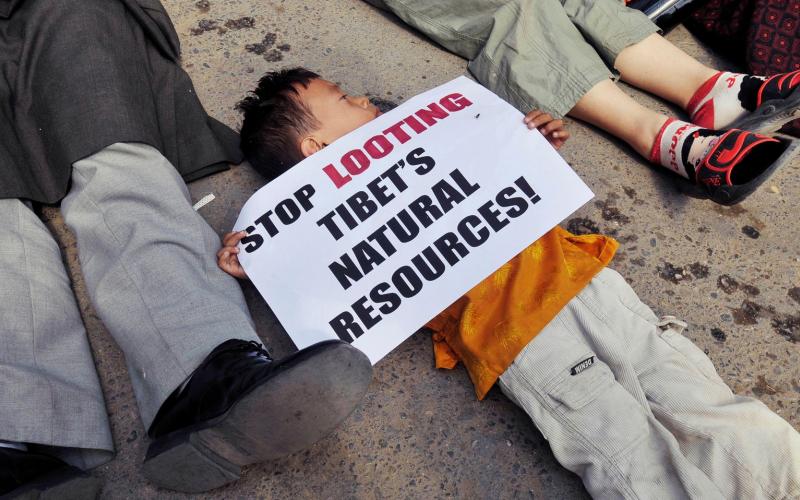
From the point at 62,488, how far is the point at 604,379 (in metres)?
0.84

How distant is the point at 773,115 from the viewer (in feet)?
4.60

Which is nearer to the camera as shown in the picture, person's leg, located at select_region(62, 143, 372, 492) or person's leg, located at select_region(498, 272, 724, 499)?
person's leg, located at select_region(62, 143, 372, 492)

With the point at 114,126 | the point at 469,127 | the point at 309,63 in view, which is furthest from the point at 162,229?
the point at 309,63

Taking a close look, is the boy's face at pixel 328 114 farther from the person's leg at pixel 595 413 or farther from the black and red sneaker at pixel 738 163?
the black and red sneaker at pixel 738 163

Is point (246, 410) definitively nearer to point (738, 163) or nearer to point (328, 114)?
point (328, 114)

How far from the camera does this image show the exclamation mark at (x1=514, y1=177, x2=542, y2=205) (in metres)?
1.18

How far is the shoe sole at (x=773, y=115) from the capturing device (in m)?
1.38

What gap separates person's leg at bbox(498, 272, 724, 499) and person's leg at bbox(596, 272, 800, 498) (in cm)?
3

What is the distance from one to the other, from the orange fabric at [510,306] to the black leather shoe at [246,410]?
0.29 m

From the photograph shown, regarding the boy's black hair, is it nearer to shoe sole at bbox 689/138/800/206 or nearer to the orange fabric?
the orange fabric

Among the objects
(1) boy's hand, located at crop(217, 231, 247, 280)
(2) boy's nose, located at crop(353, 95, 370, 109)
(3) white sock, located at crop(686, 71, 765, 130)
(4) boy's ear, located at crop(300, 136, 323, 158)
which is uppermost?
(3) white sock, located at crop(686, 71, 765, 130)

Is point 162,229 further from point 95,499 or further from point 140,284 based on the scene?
point 95,499

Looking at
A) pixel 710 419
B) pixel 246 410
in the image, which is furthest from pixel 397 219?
pixel 710 419

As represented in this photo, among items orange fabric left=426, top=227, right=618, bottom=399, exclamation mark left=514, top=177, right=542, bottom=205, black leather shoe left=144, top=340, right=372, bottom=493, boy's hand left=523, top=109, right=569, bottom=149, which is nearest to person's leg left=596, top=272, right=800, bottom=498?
orange fabric left=426, top=227, right=618, bottom=399
